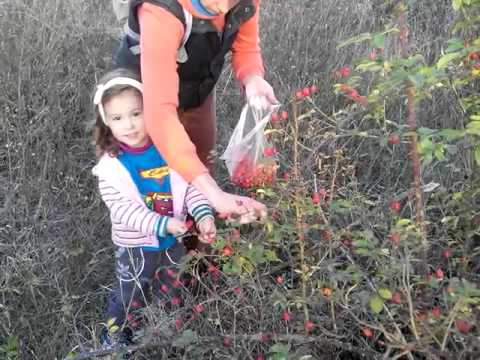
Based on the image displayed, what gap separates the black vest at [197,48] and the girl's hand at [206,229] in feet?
1.37

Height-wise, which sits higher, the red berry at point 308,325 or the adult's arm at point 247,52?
the adult's arm at point 247,52

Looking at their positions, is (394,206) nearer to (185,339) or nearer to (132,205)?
(185,339)

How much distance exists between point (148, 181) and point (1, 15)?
1.68 metres

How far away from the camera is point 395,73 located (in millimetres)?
1514

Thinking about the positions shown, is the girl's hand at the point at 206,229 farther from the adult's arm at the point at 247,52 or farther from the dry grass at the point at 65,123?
the adult's arm at the point at 247,52

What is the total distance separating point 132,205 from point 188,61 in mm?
456

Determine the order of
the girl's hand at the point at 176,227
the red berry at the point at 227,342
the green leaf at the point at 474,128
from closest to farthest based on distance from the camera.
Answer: the green leaf at the point at 474,128 < the red berry at the point at 227,342 < the girl's hand at the point at 176,227

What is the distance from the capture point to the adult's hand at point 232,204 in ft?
5.26

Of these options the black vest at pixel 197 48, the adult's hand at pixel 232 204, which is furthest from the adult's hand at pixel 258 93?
the adult's hand at pixel 232 204

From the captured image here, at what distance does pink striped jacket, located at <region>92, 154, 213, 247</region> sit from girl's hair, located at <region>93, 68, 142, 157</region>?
27 mm

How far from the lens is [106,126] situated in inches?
85.0

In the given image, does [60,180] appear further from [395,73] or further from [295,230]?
[395,73]

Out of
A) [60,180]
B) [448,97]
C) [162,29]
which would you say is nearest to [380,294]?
[162,29]

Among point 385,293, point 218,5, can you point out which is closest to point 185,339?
point 385,293
